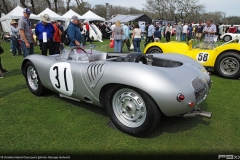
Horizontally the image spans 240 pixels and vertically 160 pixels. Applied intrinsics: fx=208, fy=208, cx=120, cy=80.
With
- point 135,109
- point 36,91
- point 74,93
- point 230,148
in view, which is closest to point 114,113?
point 135,109

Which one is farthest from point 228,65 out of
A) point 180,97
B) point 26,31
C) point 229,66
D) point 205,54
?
point 26,31

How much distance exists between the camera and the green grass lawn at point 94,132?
256cm

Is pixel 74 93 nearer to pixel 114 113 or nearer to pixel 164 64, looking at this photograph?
pixel 114 113

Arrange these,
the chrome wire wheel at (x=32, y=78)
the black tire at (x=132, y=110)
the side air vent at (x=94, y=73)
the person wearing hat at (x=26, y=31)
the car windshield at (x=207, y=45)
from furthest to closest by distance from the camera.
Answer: the car windshield at (x=207, y=45)
the person wearing hat at (x=26, y=31)
the chrome wire wheel at (x=32, y=78)
the side air vent at (x=94, y=73)
the black tire at (x=132, y=110)

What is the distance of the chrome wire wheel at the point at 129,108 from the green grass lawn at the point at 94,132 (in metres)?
0.21

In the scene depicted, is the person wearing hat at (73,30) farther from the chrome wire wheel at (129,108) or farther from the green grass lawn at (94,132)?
the chrome wire wheel at (129,108)

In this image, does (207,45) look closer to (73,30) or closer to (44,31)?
(73,30)

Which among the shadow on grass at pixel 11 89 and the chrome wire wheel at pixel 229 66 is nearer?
the shadow on grass at pixel 11 89

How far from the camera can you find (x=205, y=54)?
6.07 m

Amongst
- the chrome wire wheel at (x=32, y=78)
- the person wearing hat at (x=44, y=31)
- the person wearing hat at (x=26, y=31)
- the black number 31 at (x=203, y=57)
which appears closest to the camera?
the chrome wire wheel at (x=32, y=78)

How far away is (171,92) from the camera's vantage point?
241cm

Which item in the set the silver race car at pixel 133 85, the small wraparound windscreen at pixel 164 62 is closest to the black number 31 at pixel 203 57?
the silver race car at pixel 133 85

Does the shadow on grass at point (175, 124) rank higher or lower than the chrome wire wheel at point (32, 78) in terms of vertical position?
lower

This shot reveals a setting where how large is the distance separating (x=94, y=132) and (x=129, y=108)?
0.64m
